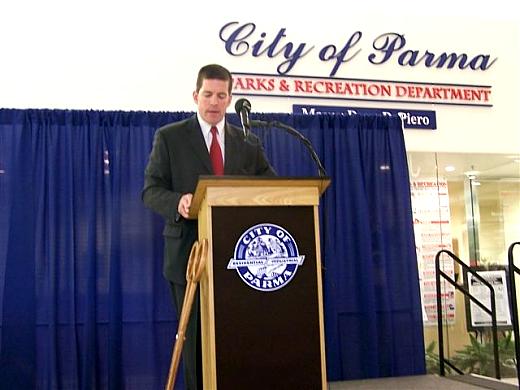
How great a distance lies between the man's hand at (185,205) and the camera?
2527 millimetres

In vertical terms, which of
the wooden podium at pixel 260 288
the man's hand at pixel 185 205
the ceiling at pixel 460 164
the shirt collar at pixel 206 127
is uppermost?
the ceiling at pixel 460 164

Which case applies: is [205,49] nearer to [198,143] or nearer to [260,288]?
[198,143]

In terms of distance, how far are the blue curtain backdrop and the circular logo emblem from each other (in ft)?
8.92

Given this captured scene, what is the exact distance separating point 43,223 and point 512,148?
4.17 m

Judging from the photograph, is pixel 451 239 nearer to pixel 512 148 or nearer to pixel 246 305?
pixel 512 148

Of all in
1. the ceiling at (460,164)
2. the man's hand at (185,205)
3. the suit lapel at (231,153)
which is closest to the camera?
the man's hand at (185,205)

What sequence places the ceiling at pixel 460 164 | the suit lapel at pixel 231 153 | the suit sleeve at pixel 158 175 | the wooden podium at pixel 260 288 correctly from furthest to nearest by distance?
1. the ceiling at pixel 460 164
2. the suit lapel at pixel 231 153
3. the suit sleeve at pixel 158 175
4. the wooden podium at pixel 260 288

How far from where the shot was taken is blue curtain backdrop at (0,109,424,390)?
4613 millimetres

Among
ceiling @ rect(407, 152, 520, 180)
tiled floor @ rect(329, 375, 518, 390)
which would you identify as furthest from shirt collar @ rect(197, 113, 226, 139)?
ceiling @ rect(407, 152, 520, 180)

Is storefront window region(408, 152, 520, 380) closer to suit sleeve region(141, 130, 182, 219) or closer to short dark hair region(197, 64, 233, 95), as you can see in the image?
short dark hair region(197, 64, 233, 95)

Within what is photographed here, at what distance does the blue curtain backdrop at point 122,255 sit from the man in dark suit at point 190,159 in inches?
76.6

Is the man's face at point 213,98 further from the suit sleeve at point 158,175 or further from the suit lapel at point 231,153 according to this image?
the suit sleeve at point 158,175

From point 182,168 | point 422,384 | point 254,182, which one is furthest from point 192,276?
point 422,384

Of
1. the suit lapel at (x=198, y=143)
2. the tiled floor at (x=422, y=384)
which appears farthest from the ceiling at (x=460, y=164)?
the suit lapel at (x=198, y=143)
